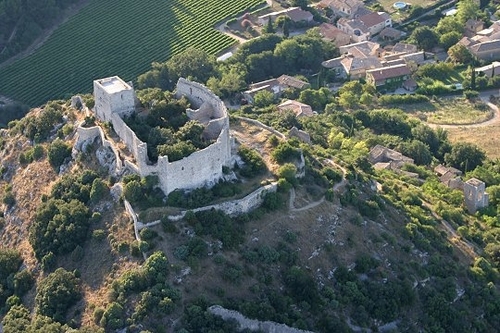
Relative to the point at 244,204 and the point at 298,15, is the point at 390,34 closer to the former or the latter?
the point at 298,15

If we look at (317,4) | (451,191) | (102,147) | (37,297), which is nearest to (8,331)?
(37,297)

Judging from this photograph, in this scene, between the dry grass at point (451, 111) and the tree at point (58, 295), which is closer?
the tree at point (58, 295)

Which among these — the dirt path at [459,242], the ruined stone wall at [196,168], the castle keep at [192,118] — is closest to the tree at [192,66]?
the castle keep at [192,118]

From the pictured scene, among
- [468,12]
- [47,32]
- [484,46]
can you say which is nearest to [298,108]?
[484,46]

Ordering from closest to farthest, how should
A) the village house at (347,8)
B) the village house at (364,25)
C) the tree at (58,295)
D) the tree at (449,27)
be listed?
the tree at (58,295)
the tree at (449,27)
the village house at (364,25)
the village house at (347,8)

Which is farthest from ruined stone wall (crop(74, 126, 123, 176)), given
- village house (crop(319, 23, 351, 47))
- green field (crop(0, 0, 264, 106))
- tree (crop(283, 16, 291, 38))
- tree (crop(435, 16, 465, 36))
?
tree (crop(435, 16, 465, 36))

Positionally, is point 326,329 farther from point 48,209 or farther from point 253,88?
point 253,88

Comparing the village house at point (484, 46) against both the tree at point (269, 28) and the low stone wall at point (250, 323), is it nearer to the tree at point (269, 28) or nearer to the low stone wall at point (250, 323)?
the tree at point (269, 28)
